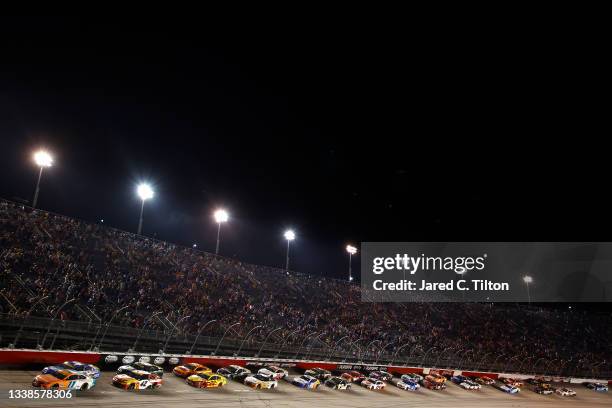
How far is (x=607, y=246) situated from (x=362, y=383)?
242 ft

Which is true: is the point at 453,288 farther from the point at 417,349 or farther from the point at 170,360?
the point at 170,360

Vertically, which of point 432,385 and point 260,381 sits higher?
point 260,381

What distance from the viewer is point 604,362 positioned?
248ft

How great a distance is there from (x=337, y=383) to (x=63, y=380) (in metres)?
23.1

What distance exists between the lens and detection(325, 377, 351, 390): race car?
38969 millimetres

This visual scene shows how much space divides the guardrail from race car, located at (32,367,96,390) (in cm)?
453

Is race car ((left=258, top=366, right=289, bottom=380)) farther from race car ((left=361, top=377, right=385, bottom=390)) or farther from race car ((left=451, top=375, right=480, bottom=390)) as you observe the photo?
race car ((left=451, top=375, right=480, bottom=390))

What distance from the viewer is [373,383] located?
42125 millimetres

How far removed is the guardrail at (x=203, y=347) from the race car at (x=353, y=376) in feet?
10.7

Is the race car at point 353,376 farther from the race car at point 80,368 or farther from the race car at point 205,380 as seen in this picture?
the race car at point 80,368

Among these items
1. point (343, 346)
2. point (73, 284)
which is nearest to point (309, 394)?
point (343, 346)

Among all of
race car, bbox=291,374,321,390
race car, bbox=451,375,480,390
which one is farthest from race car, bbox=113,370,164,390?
race car, bbox=451,375,480,390

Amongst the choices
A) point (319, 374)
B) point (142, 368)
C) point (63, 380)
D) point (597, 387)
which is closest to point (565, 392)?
point (597, 387)

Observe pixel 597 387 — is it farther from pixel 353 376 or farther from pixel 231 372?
pixel 231 372
